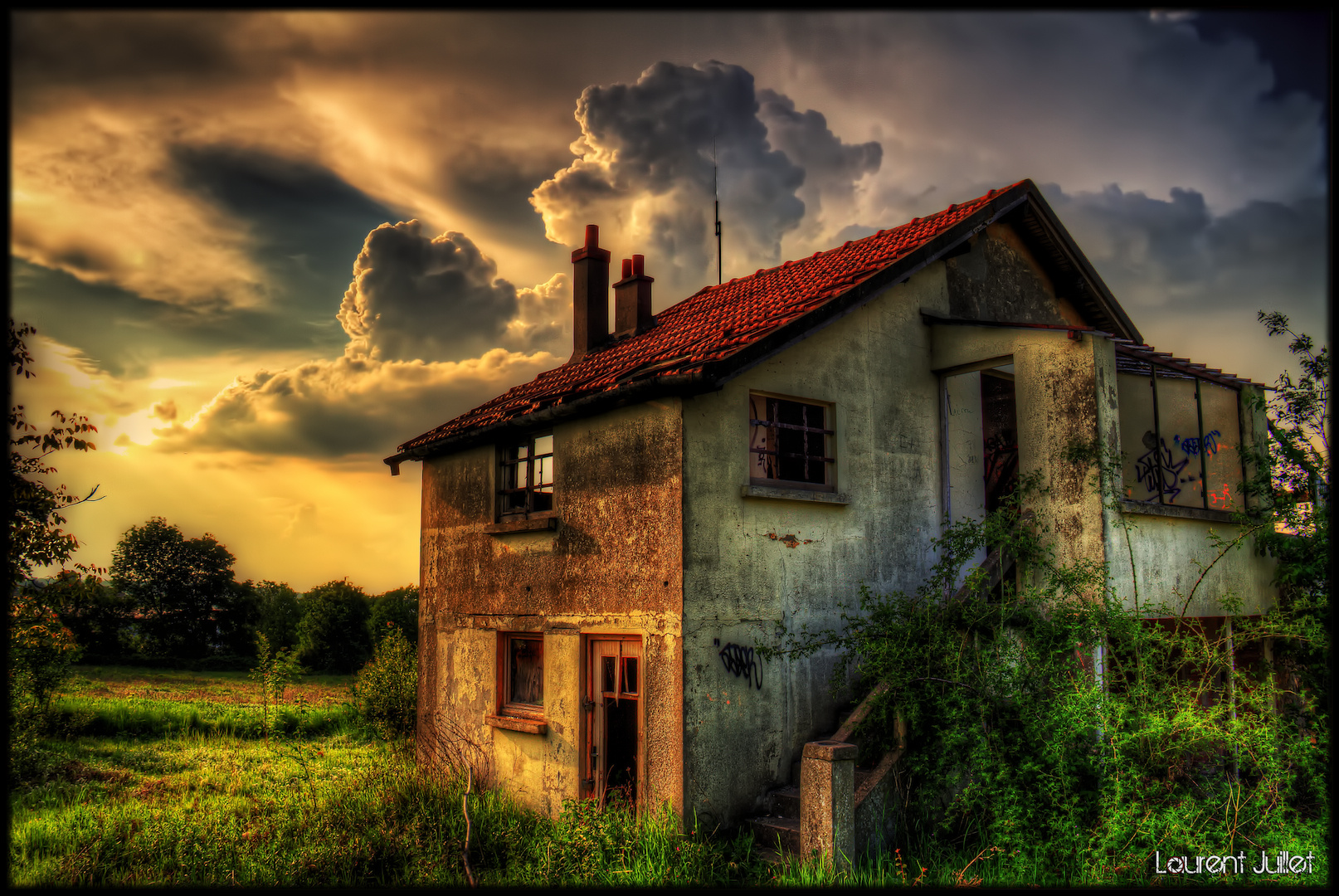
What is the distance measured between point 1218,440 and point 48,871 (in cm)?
1473

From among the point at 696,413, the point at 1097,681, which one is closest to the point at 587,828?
the point at 696,413

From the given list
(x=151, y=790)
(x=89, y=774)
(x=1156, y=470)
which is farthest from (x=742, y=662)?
(x=89, y=774)

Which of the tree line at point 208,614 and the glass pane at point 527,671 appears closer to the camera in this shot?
the glass pane at point 527,671

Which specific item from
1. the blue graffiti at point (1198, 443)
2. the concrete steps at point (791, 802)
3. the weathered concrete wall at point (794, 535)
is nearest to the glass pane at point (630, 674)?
the weathered concrete wall at point (794, 535)

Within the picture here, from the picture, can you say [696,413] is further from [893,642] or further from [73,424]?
[73,424]

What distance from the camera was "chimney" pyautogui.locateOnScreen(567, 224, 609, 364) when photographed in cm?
1465

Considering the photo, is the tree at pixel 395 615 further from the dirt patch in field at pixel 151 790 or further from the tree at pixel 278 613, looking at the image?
the dirt patch in field at pixel 151 790

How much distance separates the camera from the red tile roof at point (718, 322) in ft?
32.2

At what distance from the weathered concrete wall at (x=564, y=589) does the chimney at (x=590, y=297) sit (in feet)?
9.46

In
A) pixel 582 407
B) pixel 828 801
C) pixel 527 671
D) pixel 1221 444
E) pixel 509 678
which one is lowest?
pixel 828 801

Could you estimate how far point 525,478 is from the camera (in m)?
12.2

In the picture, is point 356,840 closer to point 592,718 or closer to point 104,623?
point 592,718

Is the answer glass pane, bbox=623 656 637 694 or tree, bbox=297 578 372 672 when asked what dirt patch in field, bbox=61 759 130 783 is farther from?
tree, bbox=297 578 372 672

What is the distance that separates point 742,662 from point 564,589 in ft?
8.50
